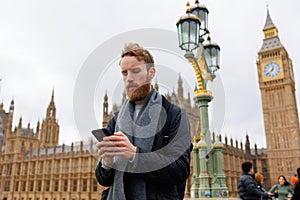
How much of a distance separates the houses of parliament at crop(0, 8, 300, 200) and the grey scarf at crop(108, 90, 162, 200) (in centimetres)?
2918

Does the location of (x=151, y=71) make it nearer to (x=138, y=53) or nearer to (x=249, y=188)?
(x=138, y=53)

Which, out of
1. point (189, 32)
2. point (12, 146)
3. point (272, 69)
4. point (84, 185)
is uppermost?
point (272, 69)

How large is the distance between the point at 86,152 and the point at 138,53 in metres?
31.9

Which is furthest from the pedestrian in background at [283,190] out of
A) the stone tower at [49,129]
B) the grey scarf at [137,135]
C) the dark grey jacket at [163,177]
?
the stone tower at [49,129]

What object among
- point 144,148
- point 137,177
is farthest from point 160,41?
point 137,177

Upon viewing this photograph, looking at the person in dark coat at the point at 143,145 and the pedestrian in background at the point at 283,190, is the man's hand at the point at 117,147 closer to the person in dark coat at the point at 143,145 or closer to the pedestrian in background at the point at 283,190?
the person in dark coat at the point at 143,145

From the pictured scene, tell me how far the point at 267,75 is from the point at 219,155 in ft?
130

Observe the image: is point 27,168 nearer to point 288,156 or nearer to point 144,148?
point 288,156

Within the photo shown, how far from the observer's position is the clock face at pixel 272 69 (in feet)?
131

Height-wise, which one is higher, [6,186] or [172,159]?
[172,159]

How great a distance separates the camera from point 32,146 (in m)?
41.1

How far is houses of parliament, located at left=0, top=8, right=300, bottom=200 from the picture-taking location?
1235 inches

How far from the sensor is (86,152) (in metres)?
31.3

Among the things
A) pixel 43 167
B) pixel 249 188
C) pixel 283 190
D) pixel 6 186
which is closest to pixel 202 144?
pixel 249 188
